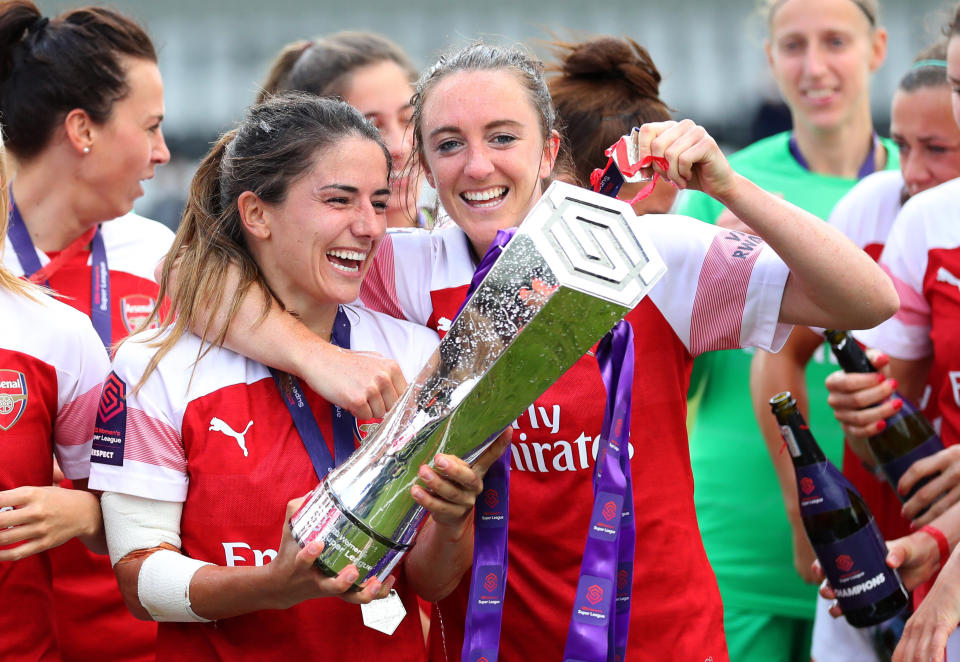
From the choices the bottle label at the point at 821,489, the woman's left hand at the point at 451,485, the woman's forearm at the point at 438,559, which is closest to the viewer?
the woman's left hand at the point at 451,485

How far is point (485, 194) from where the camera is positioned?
2.38 meters

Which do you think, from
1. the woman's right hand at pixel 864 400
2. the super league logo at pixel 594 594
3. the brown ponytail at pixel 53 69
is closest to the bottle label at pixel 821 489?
the woman's right hand at pixel 864 400

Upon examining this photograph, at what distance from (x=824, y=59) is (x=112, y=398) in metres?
2.79

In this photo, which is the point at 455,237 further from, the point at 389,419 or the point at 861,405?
the point at 861,405

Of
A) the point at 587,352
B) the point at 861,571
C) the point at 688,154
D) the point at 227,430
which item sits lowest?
the point at 861,571

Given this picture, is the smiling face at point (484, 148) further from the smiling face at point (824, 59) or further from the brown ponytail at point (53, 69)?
the smiling face at point (824, 59)

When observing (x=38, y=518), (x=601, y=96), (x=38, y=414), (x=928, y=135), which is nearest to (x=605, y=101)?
(x=601, y=96)

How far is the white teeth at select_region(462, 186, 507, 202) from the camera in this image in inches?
93.8

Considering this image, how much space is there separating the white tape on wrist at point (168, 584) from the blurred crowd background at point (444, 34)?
1097 centimetres

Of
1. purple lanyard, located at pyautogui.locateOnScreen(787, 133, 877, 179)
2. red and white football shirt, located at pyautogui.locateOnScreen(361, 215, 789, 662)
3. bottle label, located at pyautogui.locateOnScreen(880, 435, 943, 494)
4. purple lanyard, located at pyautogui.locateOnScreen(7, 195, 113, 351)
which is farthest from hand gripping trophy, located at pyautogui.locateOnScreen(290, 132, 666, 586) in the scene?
purple lanyard, located at pyautogui.locateOnScreen(787, 133, 877, 179)

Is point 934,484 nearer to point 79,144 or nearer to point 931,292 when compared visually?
point 931,292

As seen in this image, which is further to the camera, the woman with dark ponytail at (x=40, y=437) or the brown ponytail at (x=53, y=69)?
the brown ponytail at (x=53, y=69)

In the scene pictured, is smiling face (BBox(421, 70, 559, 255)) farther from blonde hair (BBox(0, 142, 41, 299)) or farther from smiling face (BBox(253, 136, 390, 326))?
blonde hair (BBox(0, 142, 41, 299))

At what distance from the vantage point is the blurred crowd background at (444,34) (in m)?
14.2
